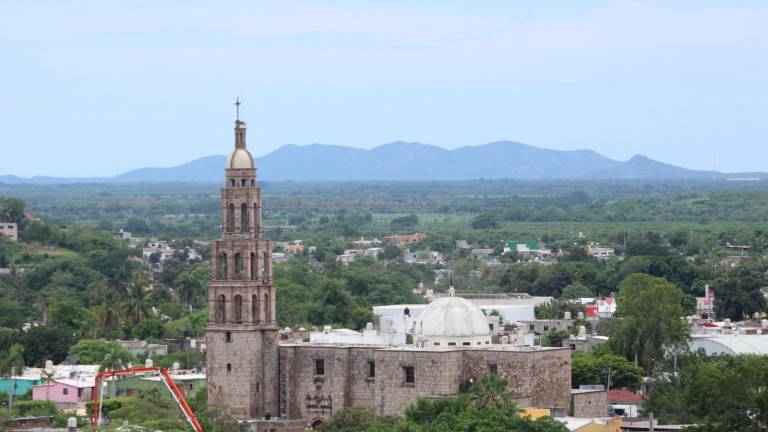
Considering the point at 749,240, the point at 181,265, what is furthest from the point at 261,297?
the point at 749,240

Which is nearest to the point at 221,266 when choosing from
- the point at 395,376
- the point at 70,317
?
the point at 395,376

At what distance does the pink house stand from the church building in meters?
10.2

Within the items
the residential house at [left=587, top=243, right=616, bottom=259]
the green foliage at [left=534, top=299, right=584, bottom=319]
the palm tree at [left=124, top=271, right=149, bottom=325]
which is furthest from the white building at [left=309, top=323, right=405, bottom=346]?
the residential house at [left=587, top=243, right=616, bottom=259]

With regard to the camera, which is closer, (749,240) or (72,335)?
(72,335)

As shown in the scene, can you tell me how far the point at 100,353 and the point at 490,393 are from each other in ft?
106

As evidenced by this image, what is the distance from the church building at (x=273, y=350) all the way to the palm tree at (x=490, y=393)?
10.6ft

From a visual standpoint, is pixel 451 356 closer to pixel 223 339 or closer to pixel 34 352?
pixel 223 339

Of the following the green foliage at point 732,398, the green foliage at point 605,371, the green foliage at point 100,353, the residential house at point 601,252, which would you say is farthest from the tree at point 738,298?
the green foliage at point 732,398

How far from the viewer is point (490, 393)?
68625 mm

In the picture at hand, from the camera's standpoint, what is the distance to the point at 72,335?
346 feet

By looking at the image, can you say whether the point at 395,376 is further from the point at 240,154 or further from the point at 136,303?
the point at 136,303

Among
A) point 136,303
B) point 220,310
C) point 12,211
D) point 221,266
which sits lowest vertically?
point 136,303

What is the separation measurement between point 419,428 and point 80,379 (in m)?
26.1

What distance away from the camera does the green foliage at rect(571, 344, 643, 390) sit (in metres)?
81.8
